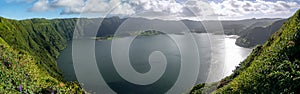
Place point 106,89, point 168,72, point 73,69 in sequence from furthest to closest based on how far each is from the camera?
1. point 73,69
2. point 168,72
3. point 106,89

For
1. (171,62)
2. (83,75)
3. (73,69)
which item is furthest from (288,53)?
(73,69)

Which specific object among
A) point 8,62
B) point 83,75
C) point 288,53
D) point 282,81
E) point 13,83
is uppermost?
point 83,75

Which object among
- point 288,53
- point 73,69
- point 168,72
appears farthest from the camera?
point 73,69

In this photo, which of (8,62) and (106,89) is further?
(106,89)

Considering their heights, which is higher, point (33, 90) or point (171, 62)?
point (171, 62)

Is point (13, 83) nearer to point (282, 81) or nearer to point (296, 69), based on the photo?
point (282, 81)

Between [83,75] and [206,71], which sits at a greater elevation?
[83,75]

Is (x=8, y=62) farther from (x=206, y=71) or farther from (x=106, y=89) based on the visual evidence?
(x=206, y=71)

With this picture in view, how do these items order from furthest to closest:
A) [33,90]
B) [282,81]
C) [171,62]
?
[171,62] < [282,81] < [33,90]

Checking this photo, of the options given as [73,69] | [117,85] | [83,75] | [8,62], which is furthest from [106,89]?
[8,62]
